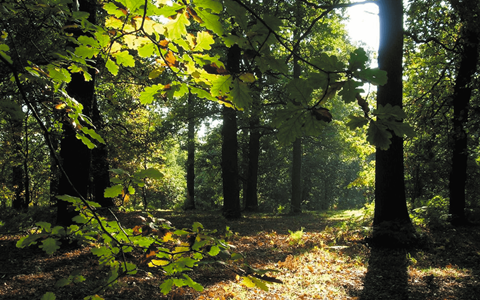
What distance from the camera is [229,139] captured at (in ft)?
35.7

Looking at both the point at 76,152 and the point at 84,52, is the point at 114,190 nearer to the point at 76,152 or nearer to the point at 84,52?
the point at 84,52

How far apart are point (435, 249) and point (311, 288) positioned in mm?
3130

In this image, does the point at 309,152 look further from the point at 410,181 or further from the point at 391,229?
the point at 391,229

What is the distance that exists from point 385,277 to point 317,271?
3.47 ft

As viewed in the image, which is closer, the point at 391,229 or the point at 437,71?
the point at 391,229

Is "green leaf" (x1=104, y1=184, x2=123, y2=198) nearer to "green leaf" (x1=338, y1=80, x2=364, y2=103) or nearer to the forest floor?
"green leaf" (x1=338, y1=80, x2=364, y2=103)

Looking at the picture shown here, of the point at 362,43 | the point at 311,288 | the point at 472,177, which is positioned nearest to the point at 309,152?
the point at 362,43

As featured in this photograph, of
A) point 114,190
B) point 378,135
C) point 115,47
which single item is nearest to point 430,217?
point 378,135

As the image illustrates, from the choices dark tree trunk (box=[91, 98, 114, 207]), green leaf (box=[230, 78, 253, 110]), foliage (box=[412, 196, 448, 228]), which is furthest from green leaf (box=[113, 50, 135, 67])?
dark tree trunk (box=[91, 98, 114, 207])

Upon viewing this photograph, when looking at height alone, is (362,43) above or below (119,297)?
above

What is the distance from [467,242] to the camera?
244 inches

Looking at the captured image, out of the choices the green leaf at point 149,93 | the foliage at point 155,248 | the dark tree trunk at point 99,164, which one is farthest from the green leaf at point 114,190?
the dark tree trunk at point 99,164

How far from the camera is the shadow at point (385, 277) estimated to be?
3.98 m

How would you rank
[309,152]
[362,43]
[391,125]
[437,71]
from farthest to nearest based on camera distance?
[309,152] → [362,43] → [437,71] → [391,125]
